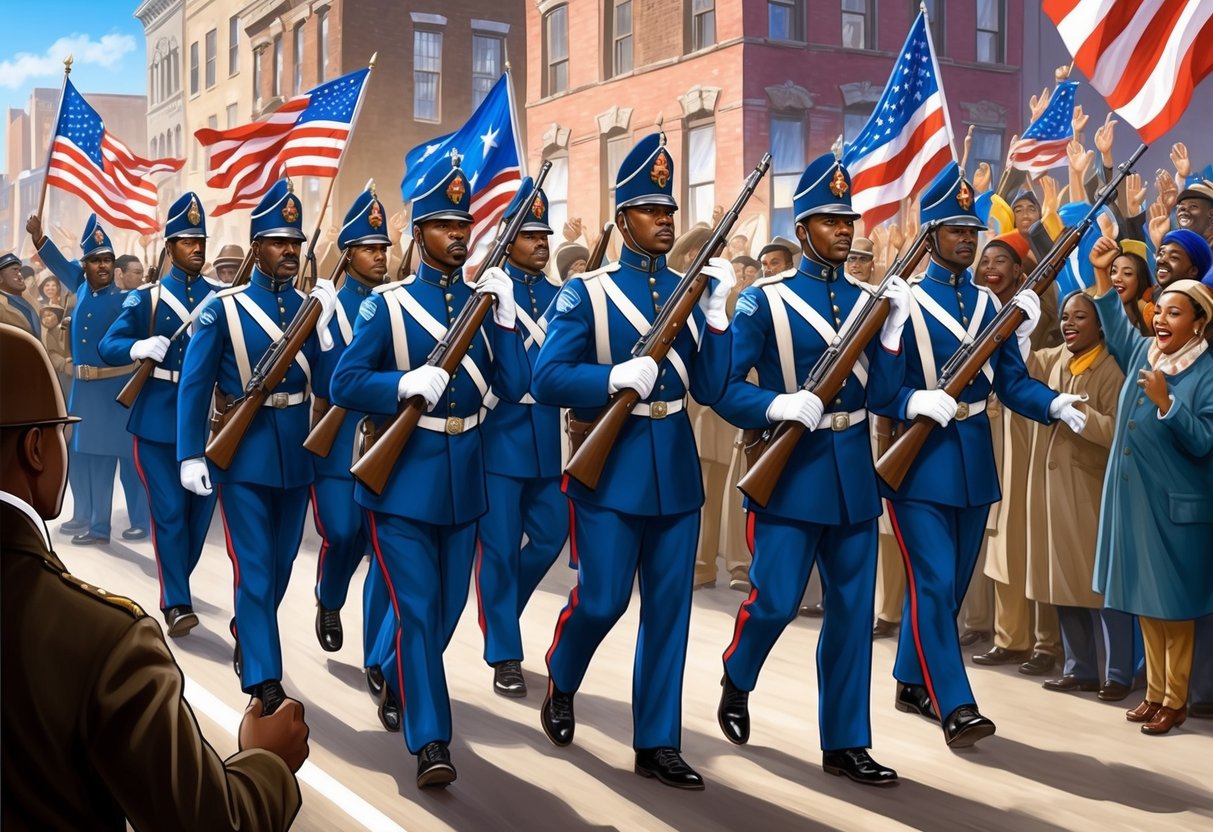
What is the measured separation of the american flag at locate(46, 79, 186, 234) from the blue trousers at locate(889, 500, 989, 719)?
580cm

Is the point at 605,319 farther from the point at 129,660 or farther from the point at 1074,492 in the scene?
the point at 129,660

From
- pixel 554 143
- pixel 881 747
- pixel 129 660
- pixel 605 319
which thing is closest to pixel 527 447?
pixel 605 319

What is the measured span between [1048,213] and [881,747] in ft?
10.9

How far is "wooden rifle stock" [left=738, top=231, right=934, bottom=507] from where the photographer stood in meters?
4.71

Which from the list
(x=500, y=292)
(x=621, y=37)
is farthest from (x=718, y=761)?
(x=621, y=37)

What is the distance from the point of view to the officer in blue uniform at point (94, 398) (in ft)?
27.8

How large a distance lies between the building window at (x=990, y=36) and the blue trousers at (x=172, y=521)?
8.47 metres

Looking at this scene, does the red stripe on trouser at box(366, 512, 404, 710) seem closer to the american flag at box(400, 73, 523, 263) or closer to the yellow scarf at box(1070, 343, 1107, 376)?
the yellow scarf at box(1070, 343, 1107, 376)

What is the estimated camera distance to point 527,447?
20.0ft

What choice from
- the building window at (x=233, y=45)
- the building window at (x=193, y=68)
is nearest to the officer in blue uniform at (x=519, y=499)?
the building window at (x=193, y=68)

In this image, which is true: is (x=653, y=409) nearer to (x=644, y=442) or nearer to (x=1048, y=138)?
(x=644, y=442)

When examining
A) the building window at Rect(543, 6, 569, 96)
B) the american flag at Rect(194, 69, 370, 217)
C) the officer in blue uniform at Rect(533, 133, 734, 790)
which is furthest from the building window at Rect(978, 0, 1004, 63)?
the officer in blue uniform at Rect(533, 133, 734, 790)

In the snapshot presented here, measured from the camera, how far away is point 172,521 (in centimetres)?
672

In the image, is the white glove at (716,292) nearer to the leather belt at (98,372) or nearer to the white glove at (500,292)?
the white glove at (500,292)
